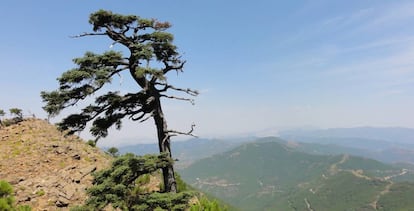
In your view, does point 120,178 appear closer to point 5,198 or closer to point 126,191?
point 126,191

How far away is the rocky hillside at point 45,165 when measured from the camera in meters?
25.5

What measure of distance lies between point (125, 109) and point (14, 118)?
40.4 meters

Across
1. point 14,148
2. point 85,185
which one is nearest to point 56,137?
point 14,148

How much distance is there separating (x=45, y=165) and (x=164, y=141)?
23.2 meters

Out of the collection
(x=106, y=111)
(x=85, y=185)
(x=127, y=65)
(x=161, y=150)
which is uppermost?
(x=127, y=65)

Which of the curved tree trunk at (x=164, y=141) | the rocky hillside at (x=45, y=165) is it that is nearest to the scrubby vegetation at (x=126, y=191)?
the curved tree trunk at (x=164, y=141)

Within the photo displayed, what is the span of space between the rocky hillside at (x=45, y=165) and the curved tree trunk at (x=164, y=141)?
1085cm

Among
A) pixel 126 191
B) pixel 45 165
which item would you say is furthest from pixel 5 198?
pixel 45 165

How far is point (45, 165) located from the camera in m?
31.8

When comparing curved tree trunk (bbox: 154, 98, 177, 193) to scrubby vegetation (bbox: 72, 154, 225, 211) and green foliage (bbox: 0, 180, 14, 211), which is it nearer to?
scrubby vegetation (bbox: 72, 154, 225, 211)

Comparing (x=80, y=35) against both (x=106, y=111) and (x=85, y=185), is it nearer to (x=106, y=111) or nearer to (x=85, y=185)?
(x=106, y=111)

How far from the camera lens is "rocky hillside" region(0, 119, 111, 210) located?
1006 inches

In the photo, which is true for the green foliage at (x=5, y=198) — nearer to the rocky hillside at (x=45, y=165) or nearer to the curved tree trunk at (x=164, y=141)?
the rocky hillside at (x=45, y=165)

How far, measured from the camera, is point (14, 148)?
35.4 meters
